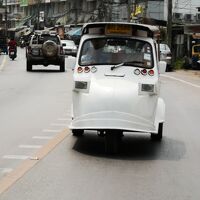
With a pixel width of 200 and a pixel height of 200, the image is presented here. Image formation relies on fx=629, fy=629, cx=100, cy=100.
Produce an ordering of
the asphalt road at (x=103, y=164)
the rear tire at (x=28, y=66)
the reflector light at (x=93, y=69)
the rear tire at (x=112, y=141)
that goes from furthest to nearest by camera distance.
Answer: the rear tire at (x=28, y=66)
the reflector light at (x=93, y=69)
the rear tire at (x=112, y=141)
the asphalt road at (x=103, y=164)

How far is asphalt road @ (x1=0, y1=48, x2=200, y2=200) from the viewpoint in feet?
24.3

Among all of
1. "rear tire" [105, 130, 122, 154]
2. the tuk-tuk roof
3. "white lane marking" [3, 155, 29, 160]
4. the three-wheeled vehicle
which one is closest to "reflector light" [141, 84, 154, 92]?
the three-wheeled vehicle

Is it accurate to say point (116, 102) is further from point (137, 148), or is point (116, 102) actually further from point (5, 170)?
point (5, 170)

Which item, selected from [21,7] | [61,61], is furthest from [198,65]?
[21,7]

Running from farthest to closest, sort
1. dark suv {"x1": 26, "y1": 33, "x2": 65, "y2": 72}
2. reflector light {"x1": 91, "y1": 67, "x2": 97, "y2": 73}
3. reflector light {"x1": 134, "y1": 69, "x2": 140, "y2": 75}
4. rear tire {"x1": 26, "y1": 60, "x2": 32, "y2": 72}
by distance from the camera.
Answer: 1. rear tire {"x1": 26, "y1": 60, "x2": 32, "y2": 72}
2. dark suv {"x1": 26, "y1": 33, "x2": 65, "y2": 72}
3. reflector light {"x1": 91, "y1": 67, "x2": 97, "y2": 73}
4. reflector light {"x1": 134, "y1": 69, "x2": 140, "y2": 75}

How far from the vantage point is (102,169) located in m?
8.73

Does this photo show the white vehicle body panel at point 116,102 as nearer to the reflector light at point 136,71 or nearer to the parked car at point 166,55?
the reflector light at point 136,71

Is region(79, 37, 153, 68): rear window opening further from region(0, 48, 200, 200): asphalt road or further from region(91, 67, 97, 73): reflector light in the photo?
region(0, 48, 200, 200): asphalt road

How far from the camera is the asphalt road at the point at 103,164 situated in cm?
741

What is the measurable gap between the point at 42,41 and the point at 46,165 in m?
25.7

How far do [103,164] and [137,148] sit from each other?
1.60m

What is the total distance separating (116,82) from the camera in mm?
9773

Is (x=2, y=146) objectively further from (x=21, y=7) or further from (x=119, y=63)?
Result: (x=21, y=7)

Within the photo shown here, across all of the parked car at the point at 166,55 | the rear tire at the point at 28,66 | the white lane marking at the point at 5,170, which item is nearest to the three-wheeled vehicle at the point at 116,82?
the white lane marking at the point at 5,170
